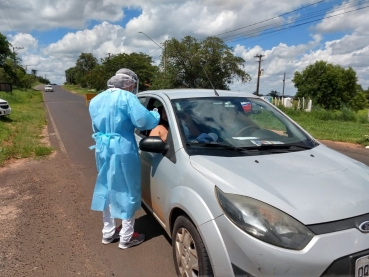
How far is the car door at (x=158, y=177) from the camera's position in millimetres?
3035

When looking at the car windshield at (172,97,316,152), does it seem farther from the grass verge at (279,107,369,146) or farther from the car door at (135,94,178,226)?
the grass verge at (279,107,369,146)

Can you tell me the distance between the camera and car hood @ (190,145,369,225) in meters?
2.18

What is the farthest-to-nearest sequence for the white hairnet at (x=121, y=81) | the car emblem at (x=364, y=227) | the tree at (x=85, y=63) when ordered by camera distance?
the tree at (x=85, y=63)
the white hairnet at (x=121, y=81)
the car emblem at (x=364, y=227)

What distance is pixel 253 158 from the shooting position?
9.28 ft

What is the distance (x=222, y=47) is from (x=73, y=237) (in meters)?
30.6

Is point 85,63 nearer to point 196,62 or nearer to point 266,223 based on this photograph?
point 196,62

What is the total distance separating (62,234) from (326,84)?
62.6 metres

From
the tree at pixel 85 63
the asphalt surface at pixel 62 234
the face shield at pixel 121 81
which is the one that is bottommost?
the asphalt surface at pixel 62 234

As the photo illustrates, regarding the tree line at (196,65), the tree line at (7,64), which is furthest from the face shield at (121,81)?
the tree line at (7,64)

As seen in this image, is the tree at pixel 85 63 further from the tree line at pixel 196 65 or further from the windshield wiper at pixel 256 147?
the windshield wiper at pixel 256 147

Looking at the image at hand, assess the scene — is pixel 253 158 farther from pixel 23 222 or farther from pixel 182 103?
pixel 23 222

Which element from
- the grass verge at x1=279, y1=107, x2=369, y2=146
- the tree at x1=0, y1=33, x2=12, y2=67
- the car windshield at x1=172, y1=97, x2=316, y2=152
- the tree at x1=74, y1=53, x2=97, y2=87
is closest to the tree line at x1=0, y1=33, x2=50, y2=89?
the tree at x1=0, y1=33, x2=12, y2=67

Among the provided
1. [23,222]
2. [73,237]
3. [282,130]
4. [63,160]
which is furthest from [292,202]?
[63,160]

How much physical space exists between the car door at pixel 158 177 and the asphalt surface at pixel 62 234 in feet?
1.40
